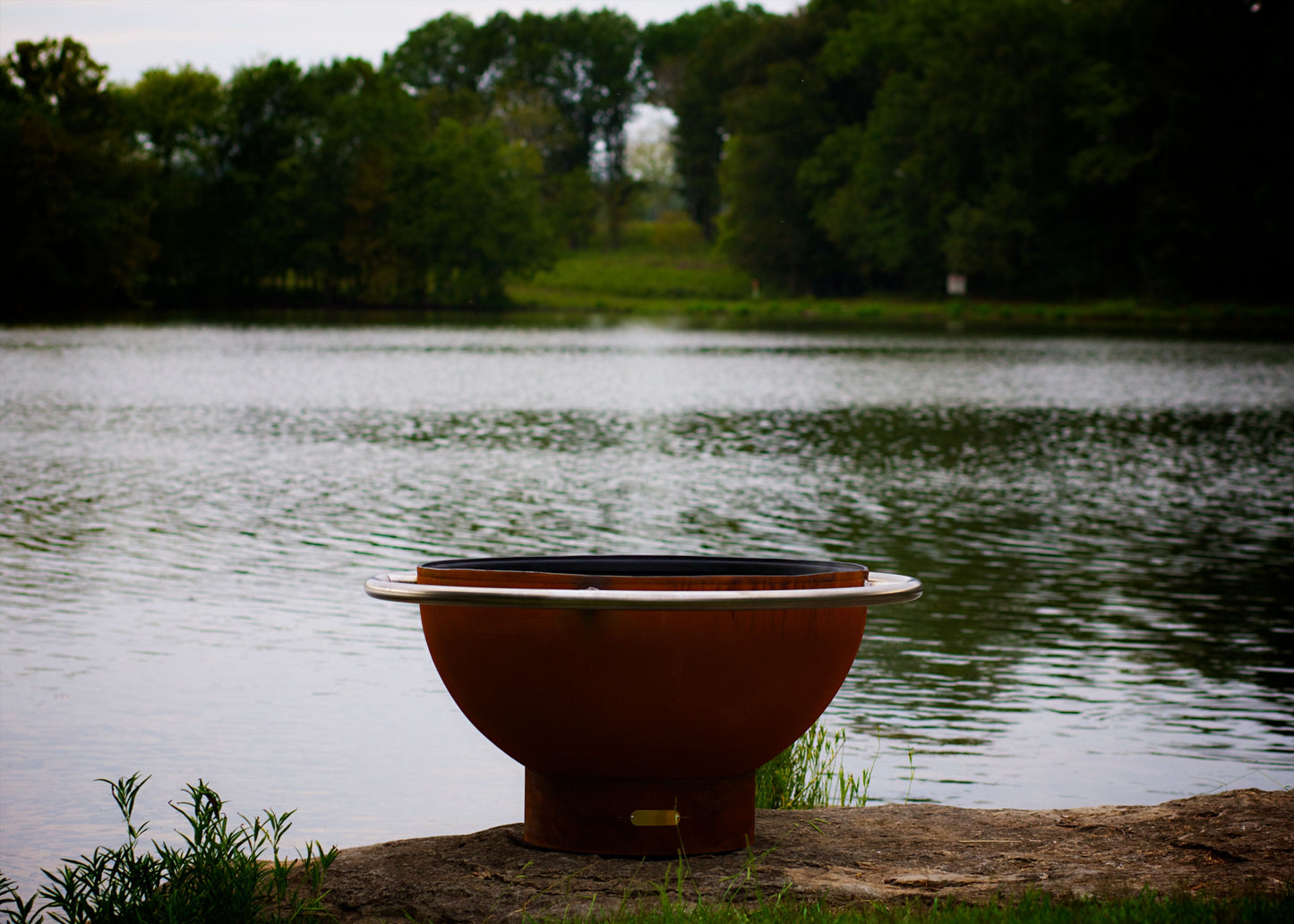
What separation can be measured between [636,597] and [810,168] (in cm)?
9087

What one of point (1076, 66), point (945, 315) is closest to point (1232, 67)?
point (1076, 66)

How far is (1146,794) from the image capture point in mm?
6859

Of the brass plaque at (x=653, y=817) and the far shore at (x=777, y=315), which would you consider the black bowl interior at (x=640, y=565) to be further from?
the far shore at (x=777, y=315)

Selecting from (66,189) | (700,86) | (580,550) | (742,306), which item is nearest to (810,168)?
(742,306)

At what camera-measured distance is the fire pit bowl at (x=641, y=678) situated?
13.3ft

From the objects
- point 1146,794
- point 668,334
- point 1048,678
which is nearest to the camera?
point 1146,794

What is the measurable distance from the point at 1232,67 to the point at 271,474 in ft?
220

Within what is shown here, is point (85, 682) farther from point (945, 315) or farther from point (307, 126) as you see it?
point (307, 126)

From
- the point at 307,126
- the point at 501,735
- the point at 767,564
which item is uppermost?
the point at 307,126

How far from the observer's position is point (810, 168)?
302ft

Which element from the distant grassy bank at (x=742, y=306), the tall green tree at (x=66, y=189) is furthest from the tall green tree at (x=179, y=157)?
the distant grassy bank at (x=742, y=306)

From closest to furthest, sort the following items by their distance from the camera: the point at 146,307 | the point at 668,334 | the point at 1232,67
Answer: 1. the point at 668,334
2. the point at 1232,67
3. the point at 146,307

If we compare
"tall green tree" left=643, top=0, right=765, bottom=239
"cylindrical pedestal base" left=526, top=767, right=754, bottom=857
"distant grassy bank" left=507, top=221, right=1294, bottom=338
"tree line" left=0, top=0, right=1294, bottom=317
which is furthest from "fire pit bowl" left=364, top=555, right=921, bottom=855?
"tall green tree" left=643, top=0, right=765, bottom=239

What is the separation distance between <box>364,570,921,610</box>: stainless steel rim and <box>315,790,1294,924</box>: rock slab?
814 mm
